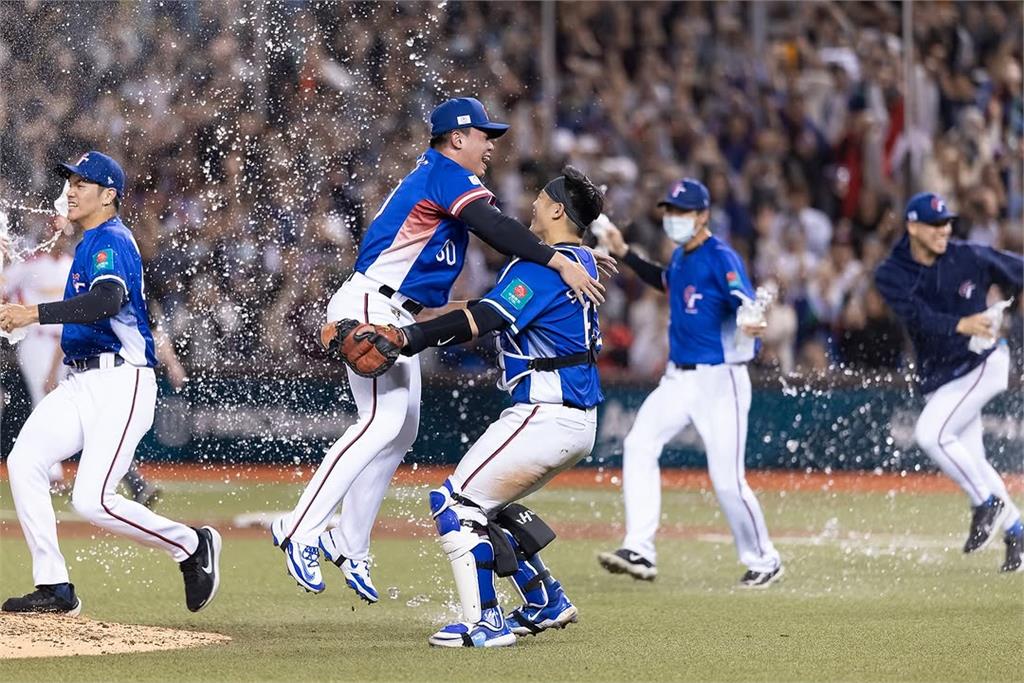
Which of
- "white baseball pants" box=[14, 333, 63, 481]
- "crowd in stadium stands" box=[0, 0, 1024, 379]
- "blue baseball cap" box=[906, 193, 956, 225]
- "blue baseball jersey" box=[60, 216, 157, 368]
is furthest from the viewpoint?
"white baseball pants" box=[14, 333, 63, 481]

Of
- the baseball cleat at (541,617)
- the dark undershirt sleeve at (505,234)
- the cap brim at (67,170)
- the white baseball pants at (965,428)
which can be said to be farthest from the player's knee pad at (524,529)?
the white baseball pants at (965,428)

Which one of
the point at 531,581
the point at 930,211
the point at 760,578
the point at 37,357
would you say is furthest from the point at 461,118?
the point at 37,357

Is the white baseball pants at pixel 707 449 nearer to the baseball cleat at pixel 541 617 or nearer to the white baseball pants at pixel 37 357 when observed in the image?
the baseball cleat at pixel 541 617

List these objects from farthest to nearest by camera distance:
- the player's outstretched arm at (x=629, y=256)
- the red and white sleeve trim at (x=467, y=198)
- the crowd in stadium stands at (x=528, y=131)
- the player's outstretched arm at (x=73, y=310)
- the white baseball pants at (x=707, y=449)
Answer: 1. the crowd in stadium stands at (x=528, y=131)
2. the player's outstretched arm at (x=629, y=256)
3. the white baseball pants at (x=707, y=449)
4. the red and white sleeve trim at (x=467, y=198)
5. the player's outstretched arm at (x=73, y=310)

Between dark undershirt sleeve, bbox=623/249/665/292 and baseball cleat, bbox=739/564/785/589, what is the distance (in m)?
1.85

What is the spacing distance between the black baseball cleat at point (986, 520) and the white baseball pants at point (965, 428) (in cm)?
4

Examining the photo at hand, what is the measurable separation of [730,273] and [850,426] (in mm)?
6356

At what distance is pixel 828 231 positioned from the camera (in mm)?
16797

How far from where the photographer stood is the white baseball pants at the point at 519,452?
6.89 m

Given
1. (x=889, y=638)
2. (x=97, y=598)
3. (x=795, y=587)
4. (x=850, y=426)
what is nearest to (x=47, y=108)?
(x=97, y=598)

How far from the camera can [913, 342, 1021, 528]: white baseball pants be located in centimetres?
1023

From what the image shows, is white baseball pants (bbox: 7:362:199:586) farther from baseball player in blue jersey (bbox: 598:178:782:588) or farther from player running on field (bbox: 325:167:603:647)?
baseball player in blue jersey (bbox: 598:178:782:588)

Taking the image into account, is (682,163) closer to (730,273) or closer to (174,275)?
(174,275)

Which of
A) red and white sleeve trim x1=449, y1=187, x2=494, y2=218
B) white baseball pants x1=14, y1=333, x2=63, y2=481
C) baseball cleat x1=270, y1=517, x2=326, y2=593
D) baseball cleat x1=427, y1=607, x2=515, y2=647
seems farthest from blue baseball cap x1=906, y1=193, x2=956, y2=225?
white baseball pants x1=14, y1=333, x2=63, y2=481
